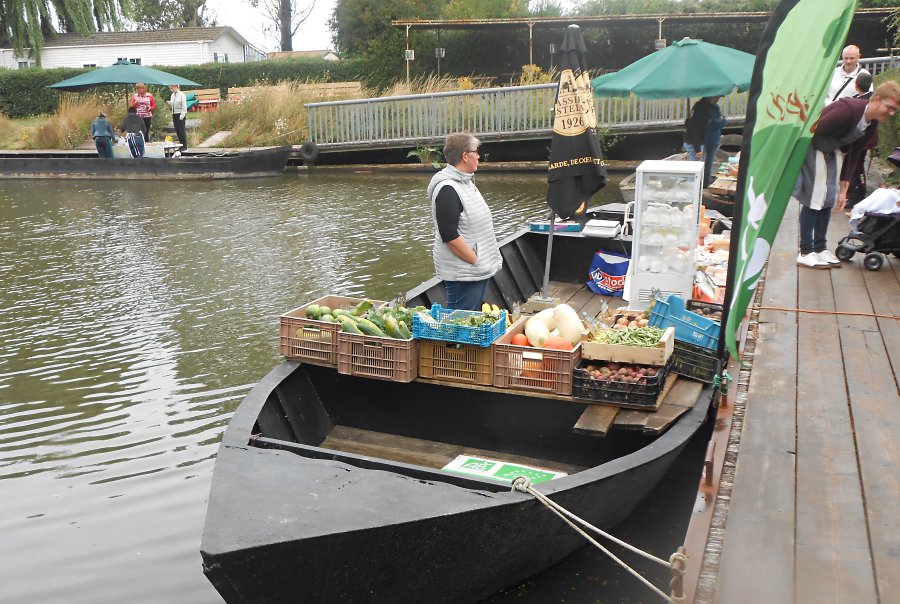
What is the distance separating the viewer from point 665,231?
24.5ft

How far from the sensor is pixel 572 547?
15.6ft

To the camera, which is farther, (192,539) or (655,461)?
(192,539)

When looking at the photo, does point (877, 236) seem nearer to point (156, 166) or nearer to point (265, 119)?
point (156, 166)

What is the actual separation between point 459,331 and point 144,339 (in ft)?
16.5

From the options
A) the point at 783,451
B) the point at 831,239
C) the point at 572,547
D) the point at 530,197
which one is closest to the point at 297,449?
the point at 572,547

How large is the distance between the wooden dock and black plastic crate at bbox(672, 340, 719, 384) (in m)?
0.22

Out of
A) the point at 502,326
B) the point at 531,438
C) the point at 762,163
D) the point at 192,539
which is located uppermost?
the point at 762,163

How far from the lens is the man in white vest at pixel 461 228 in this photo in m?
6.06

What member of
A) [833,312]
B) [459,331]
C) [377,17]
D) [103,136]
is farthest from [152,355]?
[377,17]

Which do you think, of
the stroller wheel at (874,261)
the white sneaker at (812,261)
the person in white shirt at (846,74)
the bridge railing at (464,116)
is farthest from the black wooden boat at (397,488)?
the bridge railing at (464,116)

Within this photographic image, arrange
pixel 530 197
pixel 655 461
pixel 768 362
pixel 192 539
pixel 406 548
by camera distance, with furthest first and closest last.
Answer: pixel 530 197 → pixel 768 362 → pixel 192 539 → pixel 655 461 → pixel 406 548

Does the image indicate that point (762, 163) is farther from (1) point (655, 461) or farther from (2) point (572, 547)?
(2) point (572, 547)

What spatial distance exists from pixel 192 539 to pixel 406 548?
195cm

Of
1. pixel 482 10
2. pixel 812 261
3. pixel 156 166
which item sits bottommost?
pixel 156 166
